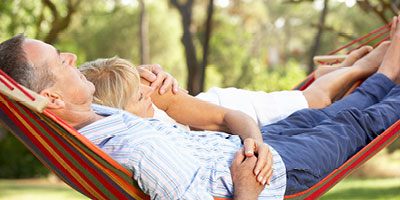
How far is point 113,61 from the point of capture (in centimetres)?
164

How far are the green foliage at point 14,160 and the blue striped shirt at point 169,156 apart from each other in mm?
8012

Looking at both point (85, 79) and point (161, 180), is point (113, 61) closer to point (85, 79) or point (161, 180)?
point (85, 79)

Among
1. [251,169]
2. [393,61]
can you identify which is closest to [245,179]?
[251,169]

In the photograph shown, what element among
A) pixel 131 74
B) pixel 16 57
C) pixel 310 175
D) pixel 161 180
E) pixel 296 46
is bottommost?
pixel 296 46

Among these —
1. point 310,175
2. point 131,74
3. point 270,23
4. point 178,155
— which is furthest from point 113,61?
point 270,23

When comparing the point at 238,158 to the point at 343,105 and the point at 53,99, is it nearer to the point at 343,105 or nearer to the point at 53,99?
the point at 53,99

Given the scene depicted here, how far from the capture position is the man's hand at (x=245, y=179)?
1396 millimetres

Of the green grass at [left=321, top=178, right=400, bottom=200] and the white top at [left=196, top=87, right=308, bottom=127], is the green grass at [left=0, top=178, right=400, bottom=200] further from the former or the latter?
the white top at [left=196, top=87, right=308, bottom=127]

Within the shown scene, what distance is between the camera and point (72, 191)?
7.98m

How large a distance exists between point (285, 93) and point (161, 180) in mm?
1224

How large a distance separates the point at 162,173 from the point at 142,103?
0.44 metres

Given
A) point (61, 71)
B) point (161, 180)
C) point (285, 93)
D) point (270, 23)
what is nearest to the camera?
point (161, 180)

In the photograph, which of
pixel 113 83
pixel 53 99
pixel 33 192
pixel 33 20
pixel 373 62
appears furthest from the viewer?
pixel 33 20

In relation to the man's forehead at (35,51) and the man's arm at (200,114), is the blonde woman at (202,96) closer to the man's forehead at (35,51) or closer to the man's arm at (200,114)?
the man's arm at (200,114)
